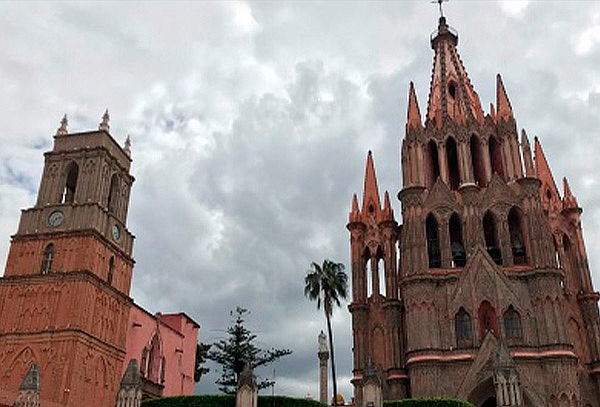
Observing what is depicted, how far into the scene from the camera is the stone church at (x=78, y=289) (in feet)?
110

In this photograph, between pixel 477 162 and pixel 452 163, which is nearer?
pixel 477 162

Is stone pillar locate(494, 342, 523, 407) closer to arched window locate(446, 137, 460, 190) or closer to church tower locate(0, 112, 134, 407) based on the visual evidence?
arched window locate(446, 137, 460, 190)

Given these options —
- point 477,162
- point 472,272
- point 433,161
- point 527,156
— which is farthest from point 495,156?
point 472,272

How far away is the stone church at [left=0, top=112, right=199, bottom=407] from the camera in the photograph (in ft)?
110

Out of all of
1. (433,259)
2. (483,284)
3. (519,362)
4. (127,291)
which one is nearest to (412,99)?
(433,259)

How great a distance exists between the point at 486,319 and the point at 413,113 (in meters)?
16.7

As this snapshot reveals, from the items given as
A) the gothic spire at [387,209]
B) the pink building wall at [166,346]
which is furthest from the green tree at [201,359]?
the gothic spire at [387,209]

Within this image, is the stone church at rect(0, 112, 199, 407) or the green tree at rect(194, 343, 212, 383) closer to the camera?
the stone church at rect(0, 112, 199, 407)

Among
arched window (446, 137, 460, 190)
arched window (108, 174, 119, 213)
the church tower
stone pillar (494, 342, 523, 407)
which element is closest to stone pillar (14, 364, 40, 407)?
the church tower

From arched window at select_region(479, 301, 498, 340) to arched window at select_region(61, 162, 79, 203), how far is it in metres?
26.5

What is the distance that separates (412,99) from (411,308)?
1758 cm

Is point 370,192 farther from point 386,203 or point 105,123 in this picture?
point 105,123

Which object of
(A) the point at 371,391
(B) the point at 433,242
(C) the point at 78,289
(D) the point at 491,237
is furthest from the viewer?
(D) the point at 491,237

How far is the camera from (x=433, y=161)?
46188 millimetres
